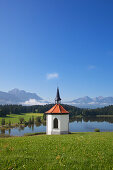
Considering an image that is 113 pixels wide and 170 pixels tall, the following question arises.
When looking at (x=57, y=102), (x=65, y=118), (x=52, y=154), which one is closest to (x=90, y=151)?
(x=52, y=154)

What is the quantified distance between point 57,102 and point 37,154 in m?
26.2

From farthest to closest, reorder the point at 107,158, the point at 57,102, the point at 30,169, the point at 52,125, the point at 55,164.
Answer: the point at 57,102, the point at 52,125, the point at 107,158, the point at 55,164, the point at 30,169

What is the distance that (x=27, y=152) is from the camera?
1095cm

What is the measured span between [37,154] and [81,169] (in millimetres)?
3715

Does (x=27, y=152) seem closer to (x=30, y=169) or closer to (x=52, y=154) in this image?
(x=52, y=154)

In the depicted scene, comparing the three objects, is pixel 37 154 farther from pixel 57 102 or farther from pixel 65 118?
pixel 57 102

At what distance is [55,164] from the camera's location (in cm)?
874

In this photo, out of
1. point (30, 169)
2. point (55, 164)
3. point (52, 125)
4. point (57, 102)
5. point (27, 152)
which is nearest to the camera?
point (30, 169)

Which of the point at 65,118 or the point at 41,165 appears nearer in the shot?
the point at 41,165

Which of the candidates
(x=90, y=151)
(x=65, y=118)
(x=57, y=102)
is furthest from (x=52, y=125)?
(x=90, y=151)

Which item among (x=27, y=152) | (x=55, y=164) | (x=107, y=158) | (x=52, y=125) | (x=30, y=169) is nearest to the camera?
(x=30, y=169)

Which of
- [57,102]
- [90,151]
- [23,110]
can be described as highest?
[57,102]

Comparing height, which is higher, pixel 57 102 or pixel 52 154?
pixel 57 102

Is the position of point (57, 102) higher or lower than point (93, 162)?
higher
